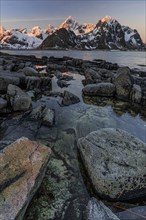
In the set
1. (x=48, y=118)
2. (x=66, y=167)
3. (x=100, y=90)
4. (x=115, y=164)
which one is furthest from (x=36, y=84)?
(x=115, y=164)

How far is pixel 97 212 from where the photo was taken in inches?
188

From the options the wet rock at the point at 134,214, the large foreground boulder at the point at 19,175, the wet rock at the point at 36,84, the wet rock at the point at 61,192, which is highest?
the wet rock at the point at 36,84

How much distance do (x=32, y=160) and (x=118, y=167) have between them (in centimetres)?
235

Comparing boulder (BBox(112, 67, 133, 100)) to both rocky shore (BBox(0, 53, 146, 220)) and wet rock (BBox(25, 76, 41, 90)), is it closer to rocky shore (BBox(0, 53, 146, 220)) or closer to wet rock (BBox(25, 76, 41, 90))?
rocky shore (BBox(0, 53, 146, 220))

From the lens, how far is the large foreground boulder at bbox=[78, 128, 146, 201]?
5.69 meters

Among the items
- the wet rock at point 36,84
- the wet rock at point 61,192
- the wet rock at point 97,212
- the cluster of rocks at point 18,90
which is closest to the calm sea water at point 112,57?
the wet rock at point 36,84

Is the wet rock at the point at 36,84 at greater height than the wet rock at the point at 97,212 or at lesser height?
greater

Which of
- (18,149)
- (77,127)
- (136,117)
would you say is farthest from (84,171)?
(136,117)

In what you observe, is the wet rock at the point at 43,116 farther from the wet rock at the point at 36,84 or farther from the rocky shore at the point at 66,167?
the wet rock at the point at 36,84

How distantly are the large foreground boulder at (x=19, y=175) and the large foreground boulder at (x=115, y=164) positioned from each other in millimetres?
1475

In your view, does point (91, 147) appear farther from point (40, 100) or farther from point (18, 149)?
point (40, 100)

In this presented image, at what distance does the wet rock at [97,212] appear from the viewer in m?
4.64

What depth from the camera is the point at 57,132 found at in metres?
9.23

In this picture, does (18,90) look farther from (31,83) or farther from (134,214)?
(134,214)
